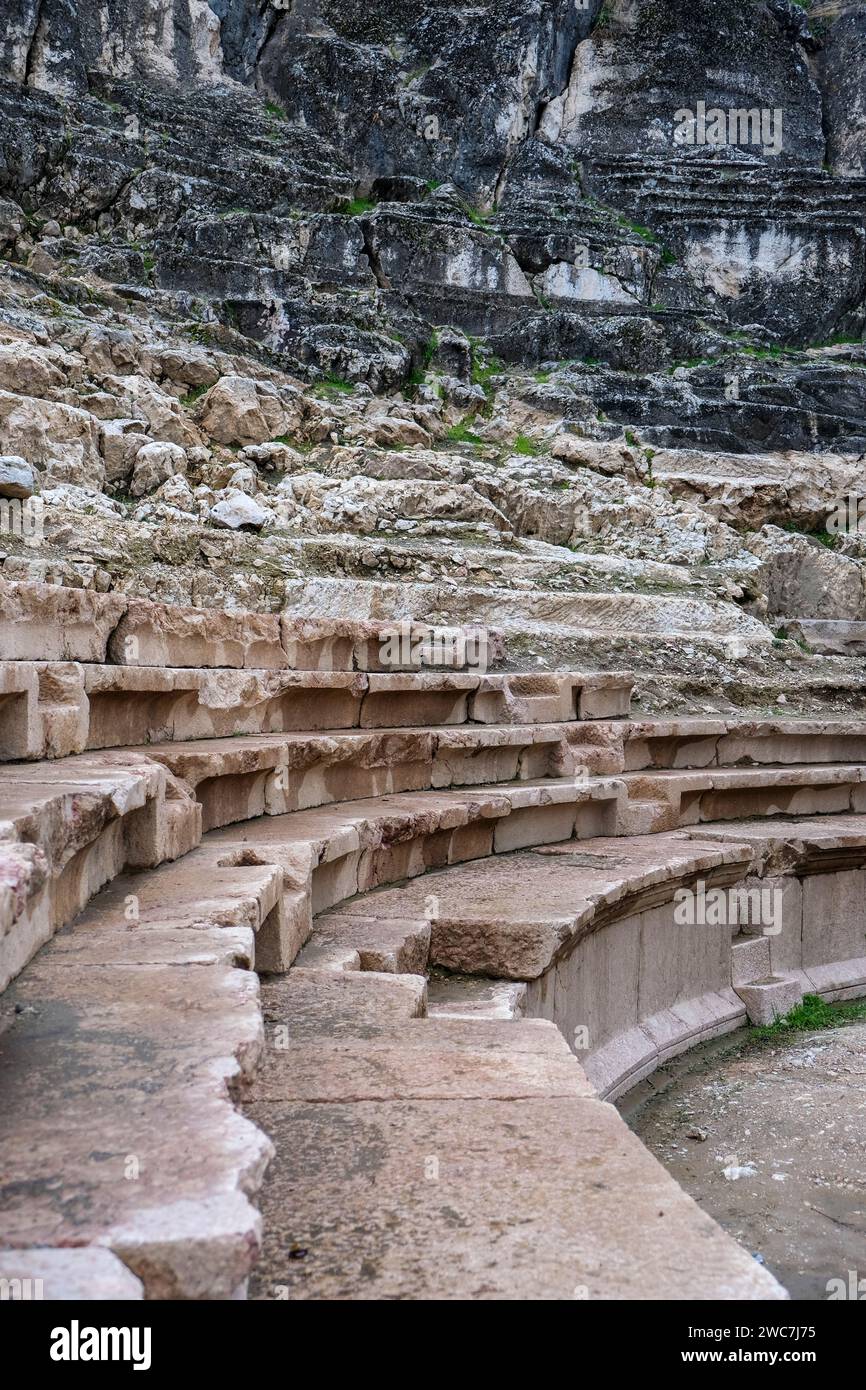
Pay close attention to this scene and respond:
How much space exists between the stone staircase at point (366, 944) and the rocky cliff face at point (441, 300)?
2649mm

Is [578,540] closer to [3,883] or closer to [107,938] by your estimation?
[107,938]

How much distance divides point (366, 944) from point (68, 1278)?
282 centimetres

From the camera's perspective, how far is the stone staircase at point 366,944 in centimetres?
191

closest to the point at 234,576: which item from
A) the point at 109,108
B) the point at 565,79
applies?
the point at 109,108

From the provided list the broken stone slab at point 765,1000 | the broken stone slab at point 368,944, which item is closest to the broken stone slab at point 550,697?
the broken stone slab at point 765,1000

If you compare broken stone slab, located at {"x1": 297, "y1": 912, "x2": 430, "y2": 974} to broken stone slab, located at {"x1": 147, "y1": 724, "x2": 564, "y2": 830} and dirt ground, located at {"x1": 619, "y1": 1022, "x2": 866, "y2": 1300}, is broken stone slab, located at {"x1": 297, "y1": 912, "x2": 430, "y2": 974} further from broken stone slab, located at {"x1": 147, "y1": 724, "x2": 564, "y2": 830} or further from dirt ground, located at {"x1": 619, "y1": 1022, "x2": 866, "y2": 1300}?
dirt ground, located at {"x1": 619, "y1": 1022, "x2": 866, "y2": 1300}

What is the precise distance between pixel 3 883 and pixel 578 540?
39.0 ft

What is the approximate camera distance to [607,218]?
2528 centimetres

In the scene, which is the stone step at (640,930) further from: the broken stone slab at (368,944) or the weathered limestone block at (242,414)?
the weathered limestone block at (242,414)

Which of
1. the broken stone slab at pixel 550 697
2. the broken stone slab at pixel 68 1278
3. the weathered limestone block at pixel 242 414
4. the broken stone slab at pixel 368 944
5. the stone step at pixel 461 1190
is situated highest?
the weathered limestone block at pixel 242 414

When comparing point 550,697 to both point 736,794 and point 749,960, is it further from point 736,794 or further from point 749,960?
point 749,960

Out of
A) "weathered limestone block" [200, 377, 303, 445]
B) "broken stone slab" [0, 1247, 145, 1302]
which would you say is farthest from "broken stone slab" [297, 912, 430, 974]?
"weathered limestone block" [200, 377, 303, 445]

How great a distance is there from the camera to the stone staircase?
191 centimetres

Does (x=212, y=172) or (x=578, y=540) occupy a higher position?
(x=212, y=172)
